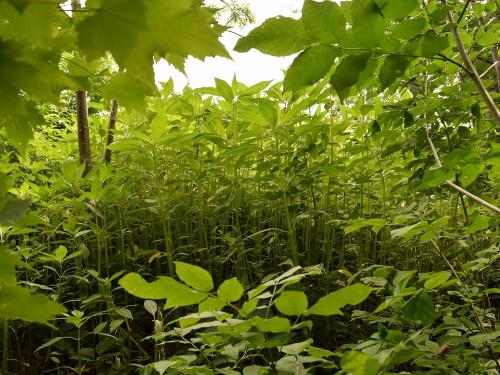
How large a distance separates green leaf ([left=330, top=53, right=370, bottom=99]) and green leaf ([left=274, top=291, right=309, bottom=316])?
0.34 m

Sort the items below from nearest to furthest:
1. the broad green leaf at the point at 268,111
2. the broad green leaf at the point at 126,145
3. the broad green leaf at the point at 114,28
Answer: the broad green leaf at the point at 114,28, the broad green leaf at the point at 268,111, the broad green leaf at the point at 126,145

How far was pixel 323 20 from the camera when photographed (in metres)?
0.67

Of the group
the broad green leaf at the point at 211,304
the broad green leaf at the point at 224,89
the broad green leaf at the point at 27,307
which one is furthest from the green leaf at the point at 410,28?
the broad green leaf at the point at 224,89

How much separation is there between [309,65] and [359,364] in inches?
20.4

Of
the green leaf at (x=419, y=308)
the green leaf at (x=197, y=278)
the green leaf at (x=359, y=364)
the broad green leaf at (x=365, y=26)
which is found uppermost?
the broad green leaf at (x=365, y=26)

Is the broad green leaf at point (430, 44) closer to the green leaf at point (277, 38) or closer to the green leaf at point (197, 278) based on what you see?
the green leaf at point (277, 38)

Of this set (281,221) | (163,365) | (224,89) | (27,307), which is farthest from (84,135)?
(27,307)

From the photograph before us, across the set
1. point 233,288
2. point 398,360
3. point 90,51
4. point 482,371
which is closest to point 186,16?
point 90,51

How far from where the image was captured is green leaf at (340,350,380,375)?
72cm

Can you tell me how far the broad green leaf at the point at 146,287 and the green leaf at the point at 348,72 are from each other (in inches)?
16.4

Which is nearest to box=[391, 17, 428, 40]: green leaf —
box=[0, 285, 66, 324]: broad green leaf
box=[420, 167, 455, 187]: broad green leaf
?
box=[420, 167, 455, 187]: broad green leaf

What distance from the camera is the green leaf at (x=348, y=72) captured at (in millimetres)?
686

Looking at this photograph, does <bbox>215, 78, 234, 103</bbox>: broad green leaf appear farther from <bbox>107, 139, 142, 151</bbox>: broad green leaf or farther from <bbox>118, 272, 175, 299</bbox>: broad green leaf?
<bbox>118, 272, 175, 299</bbox>: broad green leaf

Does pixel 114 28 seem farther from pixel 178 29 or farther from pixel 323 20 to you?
pixel 323 20
